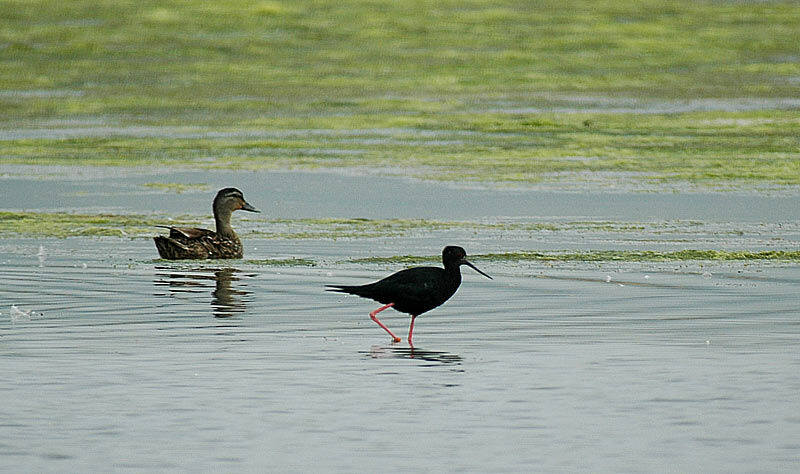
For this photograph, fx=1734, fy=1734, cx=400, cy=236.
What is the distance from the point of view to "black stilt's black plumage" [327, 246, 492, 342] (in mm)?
11422

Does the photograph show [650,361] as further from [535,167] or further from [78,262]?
[535,167]

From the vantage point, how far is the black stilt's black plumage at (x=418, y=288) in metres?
11.4

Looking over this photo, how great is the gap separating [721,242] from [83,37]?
30.1 meters

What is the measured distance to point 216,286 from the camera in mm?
13844

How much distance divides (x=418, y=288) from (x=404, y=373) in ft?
5.89

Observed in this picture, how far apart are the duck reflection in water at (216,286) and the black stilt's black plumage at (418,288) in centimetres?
89

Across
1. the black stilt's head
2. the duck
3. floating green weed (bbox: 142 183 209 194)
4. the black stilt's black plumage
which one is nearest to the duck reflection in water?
the duck

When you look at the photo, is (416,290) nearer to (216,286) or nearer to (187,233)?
(216,286)

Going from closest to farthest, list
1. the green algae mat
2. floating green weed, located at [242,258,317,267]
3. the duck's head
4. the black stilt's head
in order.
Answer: the black stilt's head
floating green weed, located at [242,258,317,267]
the duck's head
the green algae mat

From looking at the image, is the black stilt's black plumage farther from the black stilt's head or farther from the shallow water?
the shallow water

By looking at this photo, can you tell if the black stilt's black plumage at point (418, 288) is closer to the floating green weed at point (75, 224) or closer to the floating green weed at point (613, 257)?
the floating green weed at point (613, 257)

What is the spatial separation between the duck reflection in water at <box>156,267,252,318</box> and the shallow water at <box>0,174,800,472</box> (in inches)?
2.1

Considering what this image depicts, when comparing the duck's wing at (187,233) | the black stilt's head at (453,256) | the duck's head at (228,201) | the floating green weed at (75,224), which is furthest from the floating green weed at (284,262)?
the black stilt's head at (453,256)

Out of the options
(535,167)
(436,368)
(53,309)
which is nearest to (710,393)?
(436,368)
